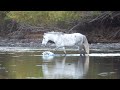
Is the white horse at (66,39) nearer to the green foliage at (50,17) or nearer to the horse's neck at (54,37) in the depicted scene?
the horse's neck at (54,37)

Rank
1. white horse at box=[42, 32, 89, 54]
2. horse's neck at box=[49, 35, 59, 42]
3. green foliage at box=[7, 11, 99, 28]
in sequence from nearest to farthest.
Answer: white horse at box=[42, 32, 89, 54] < horse's neck at box=[49, 35, 59, 42] < green foliage at box=[7, 11, 99, 28]

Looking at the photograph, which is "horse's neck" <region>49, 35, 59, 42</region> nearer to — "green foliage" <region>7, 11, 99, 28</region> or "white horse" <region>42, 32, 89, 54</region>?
"white horse" <region>42, 32, 89, 54</region>

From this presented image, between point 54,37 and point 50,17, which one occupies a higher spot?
point 50,17

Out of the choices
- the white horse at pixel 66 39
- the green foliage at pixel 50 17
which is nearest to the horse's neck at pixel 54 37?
the white horse at pixel 66 39

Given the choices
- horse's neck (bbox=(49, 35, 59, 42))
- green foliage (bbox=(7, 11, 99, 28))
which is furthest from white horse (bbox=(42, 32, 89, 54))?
green foliage (bbox=(7, 11, 99, 28))

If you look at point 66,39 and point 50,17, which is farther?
point 50,17

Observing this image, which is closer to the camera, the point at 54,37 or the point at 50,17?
the point at 54,37

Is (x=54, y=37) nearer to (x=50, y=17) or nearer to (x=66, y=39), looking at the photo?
(x=66, y=39)

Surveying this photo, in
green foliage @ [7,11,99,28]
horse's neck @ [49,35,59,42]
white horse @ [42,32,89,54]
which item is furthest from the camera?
green foliage @ [7,11,99,28]

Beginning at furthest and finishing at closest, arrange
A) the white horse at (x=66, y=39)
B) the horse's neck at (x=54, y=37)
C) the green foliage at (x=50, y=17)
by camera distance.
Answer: the green foliage at (x=50, y=17), the horse's neck at (x=54, y=37), the white horse at (x=66, y=39)

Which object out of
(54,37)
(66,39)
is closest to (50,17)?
(54,37)

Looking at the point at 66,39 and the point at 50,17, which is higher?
the point at 50,17
